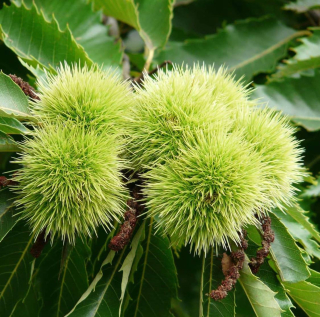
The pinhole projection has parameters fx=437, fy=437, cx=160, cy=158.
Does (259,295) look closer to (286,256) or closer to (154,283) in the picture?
(286,256)

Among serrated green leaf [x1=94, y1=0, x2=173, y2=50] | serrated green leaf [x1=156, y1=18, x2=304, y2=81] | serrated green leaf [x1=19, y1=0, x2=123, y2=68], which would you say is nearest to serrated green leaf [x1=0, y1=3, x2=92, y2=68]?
serrated green leaf [x1=19, y1=0, x2=123, y2=68]

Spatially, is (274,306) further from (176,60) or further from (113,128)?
(176,60)

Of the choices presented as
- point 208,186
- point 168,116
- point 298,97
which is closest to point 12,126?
point 168,116

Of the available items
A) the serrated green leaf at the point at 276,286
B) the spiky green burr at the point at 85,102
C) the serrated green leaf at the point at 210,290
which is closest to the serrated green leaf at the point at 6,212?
Answer: the spiky green burr at the point at 85,102

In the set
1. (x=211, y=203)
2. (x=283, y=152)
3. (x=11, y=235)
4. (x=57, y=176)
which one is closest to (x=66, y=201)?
(x=57, y=176)

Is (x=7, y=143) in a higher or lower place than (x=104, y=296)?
higher

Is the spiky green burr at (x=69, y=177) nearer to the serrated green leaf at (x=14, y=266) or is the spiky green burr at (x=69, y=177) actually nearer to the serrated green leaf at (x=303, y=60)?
the serrated green leaf at (x=14, y=266)
